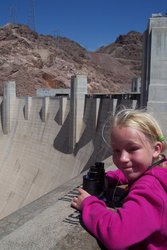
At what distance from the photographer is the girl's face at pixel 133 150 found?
1688 millimetres

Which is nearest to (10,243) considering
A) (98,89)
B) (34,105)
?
(34,105)

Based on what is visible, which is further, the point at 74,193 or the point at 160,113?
the point at 160,113

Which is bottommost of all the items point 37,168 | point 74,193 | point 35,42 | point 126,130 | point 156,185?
point 37,168

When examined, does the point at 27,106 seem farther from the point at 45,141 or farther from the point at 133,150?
the point at 133,150

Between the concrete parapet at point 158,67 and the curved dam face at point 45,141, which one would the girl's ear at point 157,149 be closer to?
the concrete parapet at point 158,67

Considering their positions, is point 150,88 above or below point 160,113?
above

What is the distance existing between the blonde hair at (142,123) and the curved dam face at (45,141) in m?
8.90

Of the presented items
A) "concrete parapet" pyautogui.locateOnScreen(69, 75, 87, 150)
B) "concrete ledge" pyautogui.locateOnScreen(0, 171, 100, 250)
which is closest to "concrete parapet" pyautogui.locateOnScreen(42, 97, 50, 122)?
"concrete parapet" pyautogui.locateOnScreen(69, 75, 87, 150)

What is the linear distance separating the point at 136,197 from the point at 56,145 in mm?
14295

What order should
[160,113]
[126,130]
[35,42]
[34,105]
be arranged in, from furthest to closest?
[35,42] → [34,105] → [160,113] → [126,130]

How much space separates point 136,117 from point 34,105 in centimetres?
1693

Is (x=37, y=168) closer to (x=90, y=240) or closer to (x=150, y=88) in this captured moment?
(x=150, y=88)

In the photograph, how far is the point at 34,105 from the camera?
1838cm

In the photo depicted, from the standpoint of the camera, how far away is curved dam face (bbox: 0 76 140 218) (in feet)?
43.4
